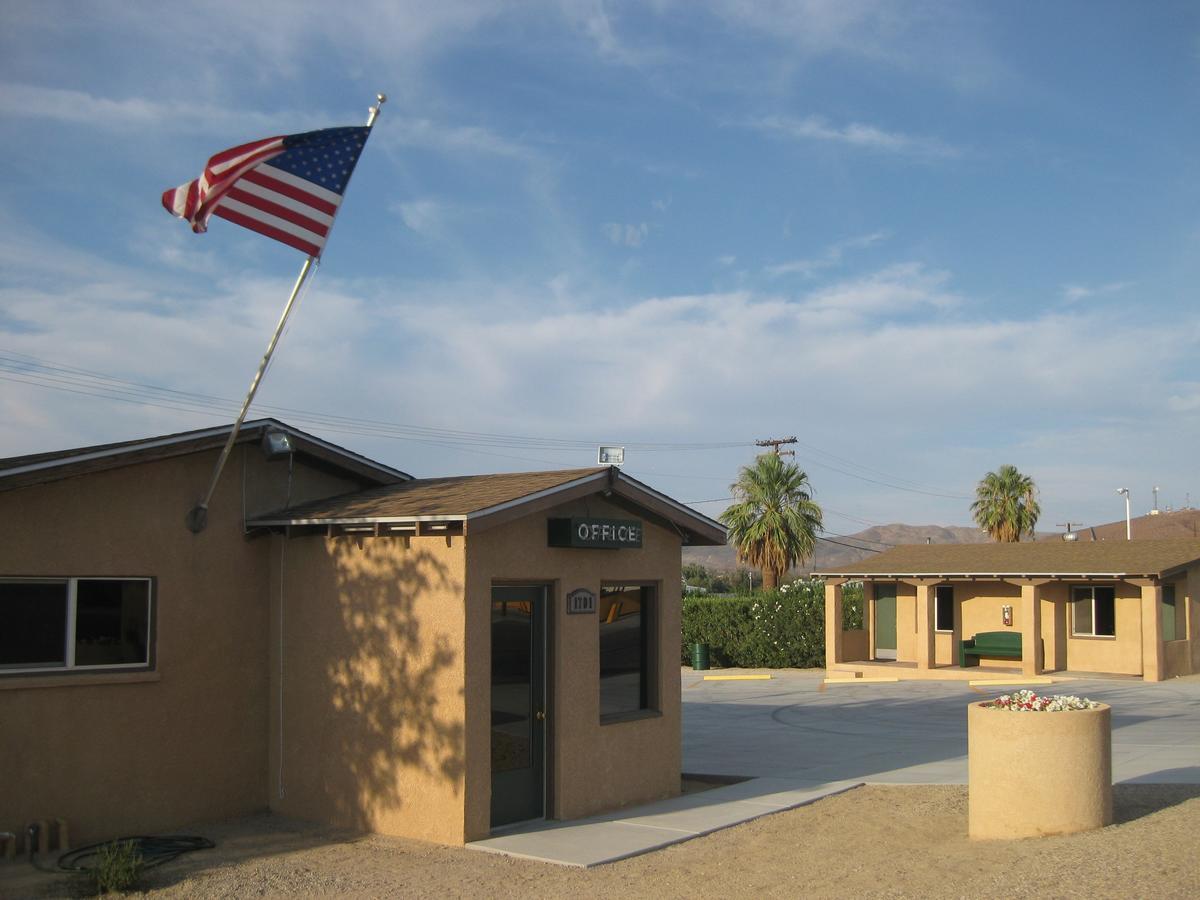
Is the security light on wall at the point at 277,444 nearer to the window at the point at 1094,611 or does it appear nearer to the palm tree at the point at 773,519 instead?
the window at the point at 1094,611

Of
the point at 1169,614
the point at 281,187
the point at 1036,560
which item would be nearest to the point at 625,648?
the point at 281,187

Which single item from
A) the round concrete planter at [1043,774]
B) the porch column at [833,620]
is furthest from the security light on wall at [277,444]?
the porch column at [833,620]

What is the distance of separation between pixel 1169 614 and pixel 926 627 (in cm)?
561

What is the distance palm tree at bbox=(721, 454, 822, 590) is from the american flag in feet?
105

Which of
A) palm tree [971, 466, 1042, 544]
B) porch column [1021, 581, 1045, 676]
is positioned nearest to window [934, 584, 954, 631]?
porch column [1021, 581, 1045, 676]

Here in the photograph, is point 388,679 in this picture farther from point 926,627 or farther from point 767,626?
point 767,626

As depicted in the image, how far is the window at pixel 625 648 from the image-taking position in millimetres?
11570

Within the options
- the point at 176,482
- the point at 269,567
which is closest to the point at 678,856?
the point at 269,567

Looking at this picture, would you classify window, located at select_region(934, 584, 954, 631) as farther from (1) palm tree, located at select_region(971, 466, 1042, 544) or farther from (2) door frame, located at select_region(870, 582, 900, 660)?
(1) palm tree, located at select_region(971, 466, 1042, 544)

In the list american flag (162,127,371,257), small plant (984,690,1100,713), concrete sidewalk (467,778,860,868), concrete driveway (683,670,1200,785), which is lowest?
concrete driveway (683,670,1200,785)

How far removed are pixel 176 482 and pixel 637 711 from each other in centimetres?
510

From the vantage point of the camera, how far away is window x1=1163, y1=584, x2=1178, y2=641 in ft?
89.7

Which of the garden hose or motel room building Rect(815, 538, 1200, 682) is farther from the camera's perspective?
motel room building Rect(815, 538, 1200, 682)

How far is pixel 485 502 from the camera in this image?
10.0 m
